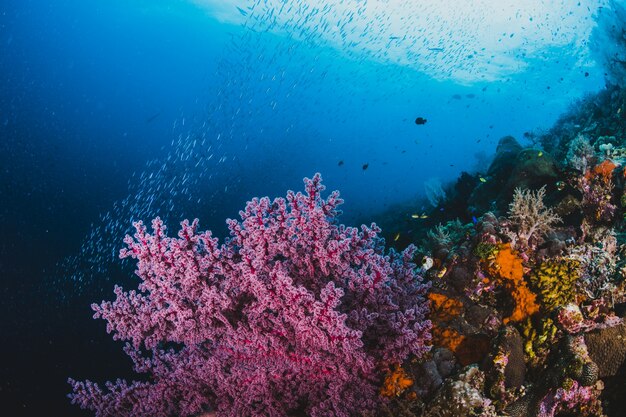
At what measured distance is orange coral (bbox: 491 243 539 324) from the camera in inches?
160

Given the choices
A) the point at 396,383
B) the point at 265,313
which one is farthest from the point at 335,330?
the point at 396,383

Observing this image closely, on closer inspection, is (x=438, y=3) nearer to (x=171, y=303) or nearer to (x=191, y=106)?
(x=171, y=303)

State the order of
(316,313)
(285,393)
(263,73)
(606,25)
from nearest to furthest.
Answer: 1. (316,313)
2. (285,393)
3. (606,25)
4. (263,73)

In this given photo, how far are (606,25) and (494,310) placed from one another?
16.5 metres

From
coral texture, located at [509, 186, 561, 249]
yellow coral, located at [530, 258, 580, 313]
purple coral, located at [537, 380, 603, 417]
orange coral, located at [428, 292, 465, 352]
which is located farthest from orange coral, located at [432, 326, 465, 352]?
coral texture, located at [509, 186, 561, 249]

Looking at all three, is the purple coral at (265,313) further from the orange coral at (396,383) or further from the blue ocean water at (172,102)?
the blue ocean water at (172,102)

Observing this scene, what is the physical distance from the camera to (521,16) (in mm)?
33406

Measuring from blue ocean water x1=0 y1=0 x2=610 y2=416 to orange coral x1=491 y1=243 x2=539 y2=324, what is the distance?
37.5ft

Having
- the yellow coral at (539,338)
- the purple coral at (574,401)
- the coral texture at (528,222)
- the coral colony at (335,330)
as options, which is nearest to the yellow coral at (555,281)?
the coral colony at (335,330)

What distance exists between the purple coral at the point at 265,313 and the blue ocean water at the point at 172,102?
12.7 metres

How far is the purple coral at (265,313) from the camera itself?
331 centimetres

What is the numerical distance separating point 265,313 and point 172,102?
100947mm

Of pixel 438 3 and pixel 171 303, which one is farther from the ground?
pixel 438 3

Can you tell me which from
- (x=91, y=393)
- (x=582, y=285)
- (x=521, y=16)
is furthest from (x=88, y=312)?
(x=521, y=16)
